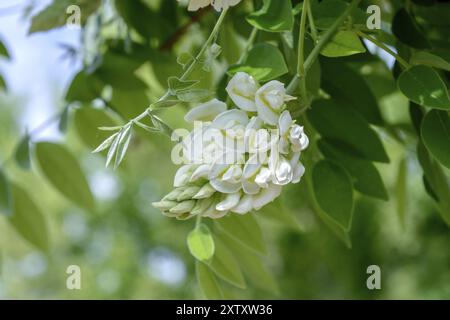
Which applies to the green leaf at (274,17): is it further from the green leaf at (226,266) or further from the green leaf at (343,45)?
the green leaf at (226,266)

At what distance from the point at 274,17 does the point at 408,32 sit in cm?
10

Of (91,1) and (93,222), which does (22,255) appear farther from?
(91,1)

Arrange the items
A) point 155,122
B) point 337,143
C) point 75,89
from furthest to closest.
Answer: point 75,89 → point 337,143 → point 155,122

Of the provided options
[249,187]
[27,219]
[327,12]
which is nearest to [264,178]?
[249,187]

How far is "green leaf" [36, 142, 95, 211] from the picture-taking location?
2.05 feet

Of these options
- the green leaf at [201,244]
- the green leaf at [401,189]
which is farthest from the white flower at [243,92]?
the green leaf at [401,189]

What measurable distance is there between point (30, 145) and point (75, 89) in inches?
2.6

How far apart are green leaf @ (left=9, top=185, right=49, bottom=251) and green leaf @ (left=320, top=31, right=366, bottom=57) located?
35cm

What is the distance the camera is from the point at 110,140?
0.32 m

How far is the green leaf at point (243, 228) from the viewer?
0.50 metres

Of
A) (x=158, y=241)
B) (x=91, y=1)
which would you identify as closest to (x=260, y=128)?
(x=91, y=1)

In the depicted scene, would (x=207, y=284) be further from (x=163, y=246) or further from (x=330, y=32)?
(x=163, y=246)

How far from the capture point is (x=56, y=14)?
1.79ft

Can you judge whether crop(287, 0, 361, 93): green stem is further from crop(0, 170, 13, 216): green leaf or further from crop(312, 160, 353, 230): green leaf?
crop(0, 170, 13, 216): green leaf
